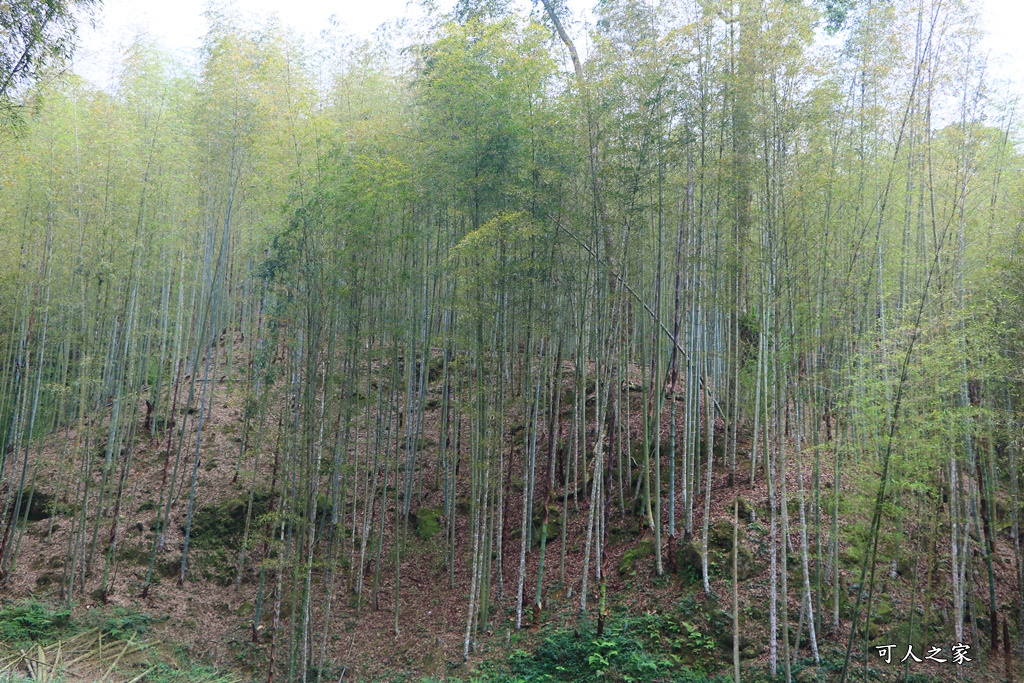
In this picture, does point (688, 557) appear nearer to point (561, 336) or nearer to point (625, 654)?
point (625, 654)

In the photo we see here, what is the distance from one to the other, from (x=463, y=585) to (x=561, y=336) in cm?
356

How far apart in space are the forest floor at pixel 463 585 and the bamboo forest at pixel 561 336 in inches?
1.9

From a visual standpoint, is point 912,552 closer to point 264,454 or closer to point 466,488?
point 466,488

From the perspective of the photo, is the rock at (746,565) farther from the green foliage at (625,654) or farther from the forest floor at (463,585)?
the green foliage at (625,654)

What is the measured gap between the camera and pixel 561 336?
8.80 metres

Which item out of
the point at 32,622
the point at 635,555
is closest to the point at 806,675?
the point at 635,555

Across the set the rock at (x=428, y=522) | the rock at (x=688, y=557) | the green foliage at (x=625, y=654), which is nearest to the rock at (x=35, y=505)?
the rock at (x=428, y=522)

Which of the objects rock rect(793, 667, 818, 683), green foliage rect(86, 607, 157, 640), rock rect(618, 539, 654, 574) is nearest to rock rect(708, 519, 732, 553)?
rock rect(618, 539, 654, 574)

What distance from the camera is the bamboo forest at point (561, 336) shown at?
20.9 feet

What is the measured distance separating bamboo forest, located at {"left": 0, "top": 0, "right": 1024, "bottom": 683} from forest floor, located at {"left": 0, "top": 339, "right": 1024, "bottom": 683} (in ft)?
0.16

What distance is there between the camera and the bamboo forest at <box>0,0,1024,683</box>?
637 centimetres

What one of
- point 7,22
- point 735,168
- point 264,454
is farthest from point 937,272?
point 264,454

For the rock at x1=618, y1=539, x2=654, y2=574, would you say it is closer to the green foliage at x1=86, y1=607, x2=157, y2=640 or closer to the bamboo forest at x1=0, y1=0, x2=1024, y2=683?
the bamboo forest at x1=0, y1=0, x2=1024, y2=683

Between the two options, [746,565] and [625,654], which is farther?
[746,565]
